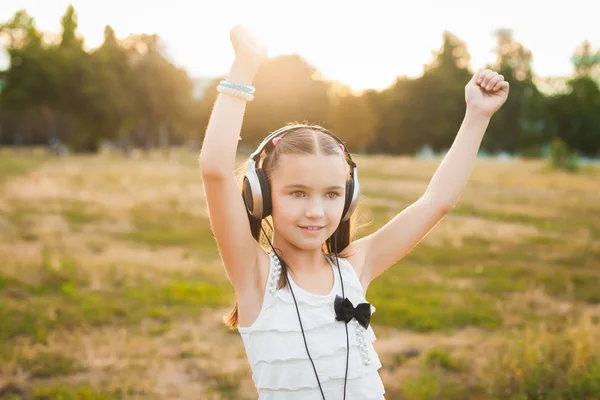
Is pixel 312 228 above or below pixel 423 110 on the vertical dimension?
below

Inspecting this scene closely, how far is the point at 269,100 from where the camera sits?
174ft

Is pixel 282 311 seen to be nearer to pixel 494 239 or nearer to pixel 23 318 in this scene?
pixel 23 318

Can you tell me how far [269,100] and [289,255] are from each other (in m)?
51.6

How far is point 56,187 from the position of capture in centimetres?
1841

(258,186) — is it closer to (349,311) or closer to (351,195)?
(351,195)

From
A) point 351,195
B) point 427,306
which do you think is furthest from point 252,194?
point 427,306

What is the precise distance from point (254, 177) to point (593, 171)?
111 ft

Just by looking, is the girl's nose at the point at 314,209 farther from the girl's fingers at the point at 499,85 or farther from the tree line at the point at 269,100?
the tree line at the point at 269,100

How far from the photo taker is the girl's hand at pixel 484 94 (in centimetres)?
239

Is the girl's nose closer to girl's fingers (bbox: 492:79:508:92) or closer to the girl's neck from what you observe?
the girl's neck

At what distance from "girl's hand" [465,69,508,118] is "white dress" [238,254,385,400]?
38.1 inches

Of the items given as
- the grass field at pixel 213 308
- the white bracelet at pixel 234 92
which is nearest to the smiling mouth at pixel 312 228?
the white bracelet at pixel 234 92

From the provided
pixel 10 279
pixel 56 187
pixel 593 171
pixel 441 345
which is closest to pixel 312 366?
pixel 441 345

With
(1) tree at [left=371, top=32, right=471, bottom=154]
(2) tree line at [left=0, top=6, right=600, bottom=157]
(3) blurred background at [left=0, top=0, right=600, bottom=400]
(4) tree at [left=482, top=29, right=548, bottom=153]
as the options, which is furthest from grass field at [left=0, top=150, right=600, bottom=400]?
(1) tree at [left=371, top=32, right=471, bottom=154]
